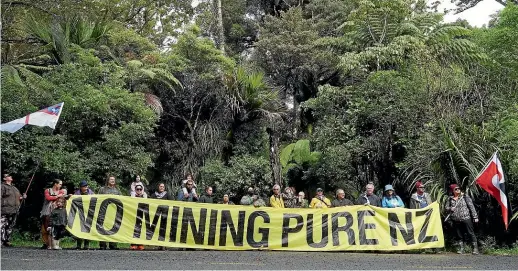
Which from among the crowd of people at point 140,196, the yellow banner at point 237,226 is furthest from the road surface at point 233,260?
the crowd of people at point 140,196

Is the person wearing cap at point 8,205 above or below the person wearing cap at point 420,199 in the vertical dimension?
below

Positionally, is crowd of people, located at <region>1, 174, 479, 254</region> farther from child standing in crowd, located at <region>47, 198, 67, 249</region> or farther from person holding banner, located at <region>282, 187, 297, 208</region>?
person holding banner, located at <region>282, 187, 297, 208</region>

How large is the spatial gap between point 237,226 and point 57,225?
378 cm

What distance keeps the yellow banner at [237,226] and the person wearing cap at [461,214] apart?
0.93 meters

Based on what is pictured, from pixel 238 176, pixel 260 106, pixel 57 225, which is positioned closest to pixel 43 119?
pixel 57 225

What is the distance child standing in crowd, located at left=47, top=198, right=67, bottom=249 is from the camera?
41.1 feet

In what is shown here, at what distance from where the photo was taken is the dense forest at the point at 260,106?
15.4 meters

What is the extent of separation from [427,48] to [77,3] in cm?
1139

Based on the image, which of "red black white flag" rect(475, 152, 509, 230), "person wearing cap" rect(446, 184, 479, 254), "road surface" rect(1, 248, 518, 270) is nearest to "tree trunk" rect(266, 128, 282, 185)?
"person wearing cap" rect(446, 184, 479, 254)

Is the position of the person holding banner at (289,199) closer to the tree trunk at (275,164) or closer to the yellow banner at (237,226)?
the yellow banner at (237,226)

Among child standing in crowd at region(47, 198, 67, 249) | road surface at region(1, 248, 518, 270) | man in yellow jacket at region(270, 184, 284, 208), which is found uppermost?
man in yellow jacket at region(270, 184, 284, 208)

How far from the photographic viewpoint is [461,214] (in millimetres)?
13453

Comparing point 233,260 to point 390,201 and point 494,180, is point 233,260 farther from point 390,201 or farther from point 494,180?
point 494,180

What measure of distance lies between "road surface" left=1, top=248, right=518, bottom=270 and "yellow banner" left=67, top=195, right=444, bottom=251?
38cm
